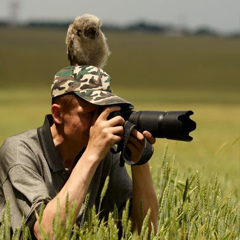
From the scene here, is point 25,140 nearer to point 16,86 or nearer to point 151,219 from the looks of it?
point 151,219

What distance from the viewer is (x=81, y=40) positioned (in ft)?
12.2

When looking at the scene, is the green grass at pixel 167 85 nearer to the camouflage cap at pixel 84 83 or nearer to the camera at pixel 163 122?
the camera at pixel 163 122

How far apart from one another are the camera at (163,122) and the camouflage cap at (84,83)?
0.06m

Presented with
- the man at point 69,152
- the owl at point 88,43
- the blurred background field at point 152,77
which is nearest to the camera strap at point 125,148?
the man at point 69,152

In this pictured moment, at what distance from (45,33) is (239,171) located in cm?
8829

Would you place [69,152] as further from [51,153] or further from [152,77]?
[152,77]

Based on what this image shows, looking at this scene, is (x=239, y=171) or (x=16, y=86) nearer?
(x=239, y=171)

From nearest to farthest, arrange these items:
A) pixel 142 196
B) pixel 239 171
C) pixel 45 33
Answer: pixel 142 196 < pixel 239 171 < pixel 45 33

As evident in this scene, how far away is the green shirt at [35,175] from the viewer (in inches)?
126

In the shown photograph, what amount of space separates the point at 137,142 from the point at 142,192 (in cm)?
34

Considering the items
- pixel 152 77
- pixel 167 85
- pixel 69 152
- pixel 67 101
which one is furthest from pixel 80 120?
pixel 152 77

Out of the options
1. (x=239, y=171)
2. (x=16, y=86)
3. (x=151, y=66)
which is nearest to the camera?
(x=239, y=171)

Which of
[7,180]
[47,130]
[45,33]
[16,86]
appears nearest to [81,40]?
[47,130]

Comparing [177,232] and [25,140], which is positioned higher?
[25,140]
